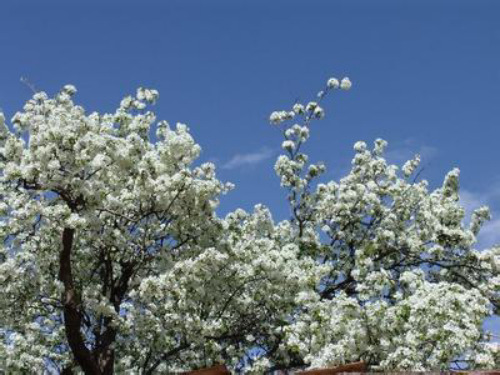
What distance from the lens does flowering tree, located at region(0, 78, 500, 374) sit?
19047mm

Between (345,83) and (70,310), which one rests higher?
(345,83)

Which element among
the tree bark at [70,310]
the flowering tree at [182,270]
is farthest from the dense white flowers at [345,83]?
the tree bark at [70,310]

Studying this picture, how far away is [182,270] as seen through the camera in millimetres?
19797

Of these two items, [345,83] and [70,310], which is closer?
[70,310]

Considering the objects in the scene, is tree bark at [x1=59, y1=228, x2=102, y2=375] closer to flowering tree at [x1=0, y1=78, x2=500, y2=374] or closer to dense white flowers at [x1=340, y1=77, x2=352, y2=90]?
flowering tree at [x1=0, y1=78, x2=500, y2=374]

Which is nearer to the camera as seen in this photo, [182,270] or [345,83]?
[182,270]

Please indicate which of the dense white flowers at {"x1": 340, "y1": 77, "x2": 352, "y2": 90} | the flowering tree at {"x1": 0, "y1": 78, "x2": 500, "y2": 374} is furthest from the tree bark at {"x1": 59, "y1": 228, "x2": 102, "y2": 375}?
the dense white flowers at {"x1": 340, "y1": 77, "x2": 352, "y2": 90}

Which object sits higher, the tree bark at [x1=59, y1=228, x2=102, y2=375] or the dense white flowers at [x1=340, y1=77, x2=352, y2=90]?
the dense white flowers at [x1=340, y1=77, x2=352, y2=90]

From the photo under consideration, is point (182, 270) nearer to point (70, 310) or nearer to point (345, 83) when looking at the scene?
point (70, 310)

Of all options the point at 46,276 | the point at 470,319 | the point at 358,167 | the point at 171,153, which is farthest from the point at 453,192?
the point at 46,276

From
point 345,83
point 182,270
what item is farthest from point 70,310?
point 345,83

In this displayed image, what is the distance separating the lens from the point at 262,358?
72.1ft

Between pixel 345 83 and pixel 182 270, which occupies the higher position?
pixel 345 83

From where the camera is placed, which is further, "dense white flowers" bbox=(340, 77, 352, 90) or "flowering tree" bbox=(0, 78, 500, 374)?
"dense white flowers" bbox=(340, 77, 352, 90)
